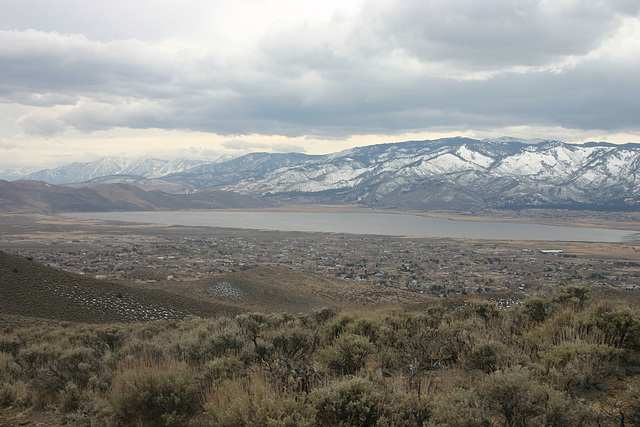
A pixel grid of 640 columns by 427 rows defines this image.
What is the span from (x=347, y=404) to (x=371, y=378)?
4.07 feet

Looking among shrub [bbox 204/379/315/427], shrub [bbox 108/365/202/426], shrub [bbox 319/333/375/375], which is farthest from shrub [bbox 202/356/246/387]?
shrub [bbox 319/333/375/375]

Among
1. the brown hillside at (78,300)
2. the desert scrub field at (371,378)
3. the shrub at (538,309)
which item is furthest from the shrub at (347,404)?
the brown hillside at (78,300)

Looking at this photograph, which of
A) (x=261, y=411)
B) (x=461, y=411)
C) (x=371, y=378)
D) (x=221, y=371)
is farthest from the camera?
(x=221, y=371)

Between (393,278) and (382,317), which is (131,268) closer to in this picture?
(393,278)

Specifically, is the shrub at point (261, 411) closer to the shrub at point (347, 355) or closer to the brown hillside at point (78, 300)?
the shrub at point (347, 355)

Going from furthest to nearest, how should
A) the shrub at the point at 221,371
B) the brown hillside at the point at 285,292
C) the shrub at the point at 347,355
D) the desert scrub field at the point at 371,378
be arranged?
the brown hillside at the point at 285,292 → the shrub at the point at 347,355 → the shrub at the point at 221,371 → the desert scrub field at the point at 371,378

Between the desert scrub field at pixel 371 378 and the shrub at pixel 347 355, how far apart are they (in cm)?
2

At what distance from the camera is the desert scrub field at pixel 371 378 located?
4.29 meters

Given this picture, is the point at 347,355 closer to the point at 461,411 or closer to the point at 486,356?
the point at 486,356

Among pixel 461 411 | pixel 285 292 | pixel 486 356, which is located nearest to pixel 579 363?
pixel 486 356

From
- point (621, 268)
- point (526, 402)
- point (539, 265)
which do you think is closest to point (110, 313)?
point (526, 402)

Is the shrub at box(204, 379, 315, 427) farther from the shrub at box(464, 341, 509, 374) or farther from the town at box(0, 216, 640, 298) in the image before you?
the town at box(0, 216, 640, 298)

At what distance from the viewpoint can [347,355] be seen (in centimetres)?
705

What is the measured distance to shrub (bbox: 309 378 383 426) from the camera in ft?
14.3
